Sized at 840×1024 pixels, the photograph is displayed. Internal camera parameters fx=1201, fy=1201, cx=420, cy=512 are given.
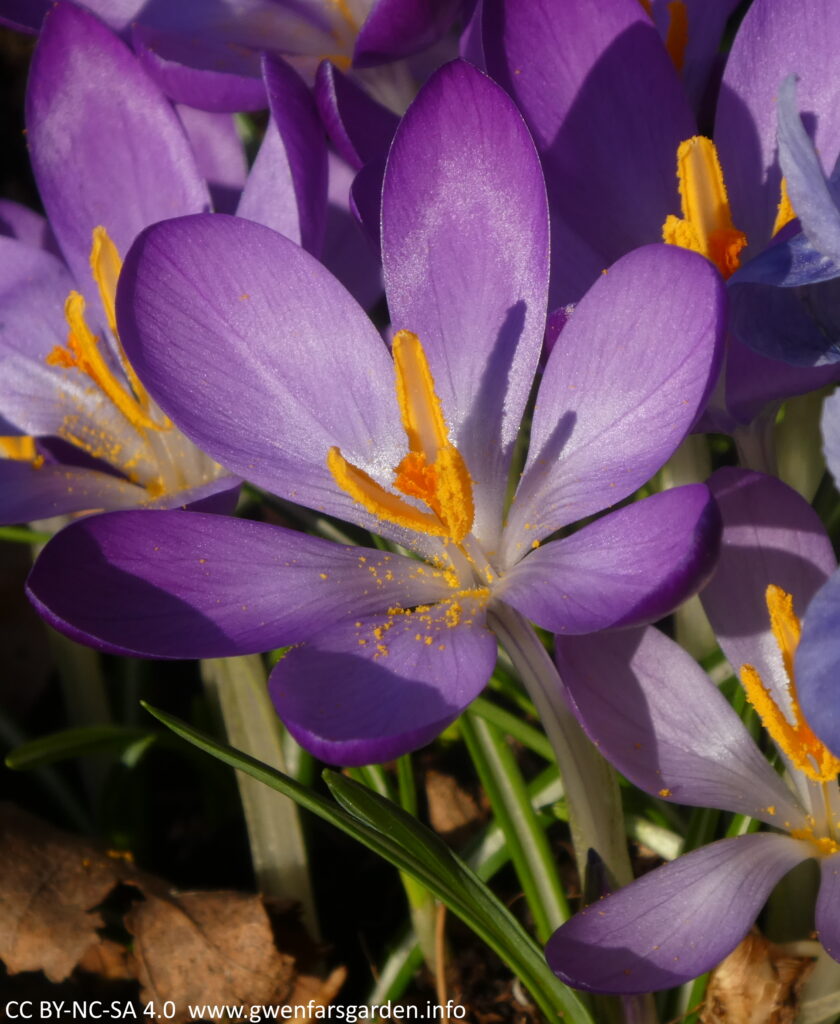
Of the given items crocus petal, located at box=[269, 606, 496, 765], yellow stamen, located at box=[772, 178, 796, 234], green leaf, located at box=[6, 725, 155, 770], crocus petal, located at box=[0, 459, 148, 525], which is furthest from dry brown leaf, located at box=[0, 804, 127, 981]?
yellow stamen, located at box=[772, 178, 796, 234]

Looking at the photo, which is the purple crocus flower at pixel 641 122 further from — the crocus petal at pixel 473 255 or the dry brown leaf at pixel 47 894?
the dry brown leaf at pixel 47 894

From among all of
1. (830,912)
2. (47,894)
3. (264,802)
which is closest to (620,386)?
(830,912)

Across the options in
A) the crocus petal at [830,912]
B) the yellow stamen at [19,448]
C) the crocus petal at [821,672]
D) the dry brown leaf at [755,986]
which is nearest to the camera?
the crocus petal at [821,672]

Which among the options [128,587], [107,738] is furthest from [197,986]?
[128,587]

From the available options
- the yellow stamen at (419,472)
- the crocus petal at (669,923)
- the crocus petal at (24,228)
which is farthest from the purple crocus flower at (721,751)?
the crocus petal at (24,228)

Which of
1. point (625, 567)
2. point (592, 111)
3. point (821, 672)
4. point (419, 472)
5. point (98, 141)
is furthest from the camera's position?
point (98, 141)

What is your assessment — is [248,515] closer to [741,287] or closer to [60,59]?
[60,59]

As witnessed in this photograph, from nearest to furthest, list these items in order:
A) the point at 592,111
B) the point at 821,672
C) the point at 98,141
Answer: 1. the point at 821,672
2. the point at 592,111
3. the point at 98,141

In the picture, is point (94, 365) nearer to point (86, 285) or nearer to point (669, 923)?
point (86, 285)
